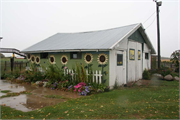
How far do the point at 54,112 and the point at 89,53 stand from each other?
5.07 meters

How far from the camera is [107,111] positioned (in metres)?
4.86

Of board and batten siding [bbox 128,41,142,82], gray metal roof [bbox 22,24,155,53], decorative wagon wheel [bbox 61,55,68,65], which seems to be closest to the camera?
gray metal roof [bbox 22,24,155,53]

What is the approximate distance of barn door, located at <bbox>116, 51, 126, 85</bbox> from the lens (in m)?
9.51

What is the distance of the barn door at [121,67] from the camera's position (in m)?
9.51

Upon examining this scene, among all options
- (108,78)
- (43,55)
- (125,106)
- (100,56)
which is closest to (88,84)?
(108,78)

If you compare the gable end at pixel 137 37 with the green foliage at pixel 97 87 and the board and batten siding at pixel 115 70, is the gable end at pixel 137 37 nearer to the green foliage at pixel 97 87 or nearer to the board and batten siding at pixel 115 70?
the board and batten siding at pixel 115 70

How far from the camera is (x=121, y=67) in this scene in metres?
9.88

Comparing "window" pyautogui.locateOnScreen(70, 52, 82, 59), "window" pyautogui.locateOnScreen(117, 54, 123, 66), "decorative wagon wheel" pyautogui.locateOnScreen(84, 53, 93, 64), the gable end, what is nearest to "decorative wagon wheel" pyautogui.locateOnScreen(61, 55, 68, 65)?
"window" pyautogui.locateOnScreen(70, 52, 82, 59)

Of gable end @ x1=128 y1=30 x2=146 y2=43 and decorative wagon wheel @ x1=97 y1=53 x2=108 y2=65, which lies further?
gable end @ x1=128 y1=30 x2=146 y2=43

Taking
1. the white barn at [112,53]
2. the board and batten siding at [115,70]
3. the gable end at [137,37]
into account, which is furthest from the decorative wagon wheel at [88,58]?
the gable end at [137,37]

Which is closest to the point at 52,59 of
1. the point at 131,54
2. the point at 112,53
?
the point at 112,53

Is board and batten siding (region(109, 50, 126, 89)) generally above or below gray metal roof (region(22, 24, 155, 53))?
below

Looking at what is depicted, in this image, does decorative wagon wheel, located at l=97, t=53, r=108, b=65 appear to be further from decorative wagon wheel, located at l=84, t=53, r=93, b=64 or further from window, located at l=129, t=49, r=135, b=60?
window, located at l=129, t=49, r=135, b=60

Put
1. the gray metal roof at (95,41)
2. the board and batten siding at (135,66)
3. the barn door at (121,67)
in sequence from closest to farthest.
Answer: the gray metal roof at (95,41) → the barn door at (121,67) → the board and batten siding at (135,66)
